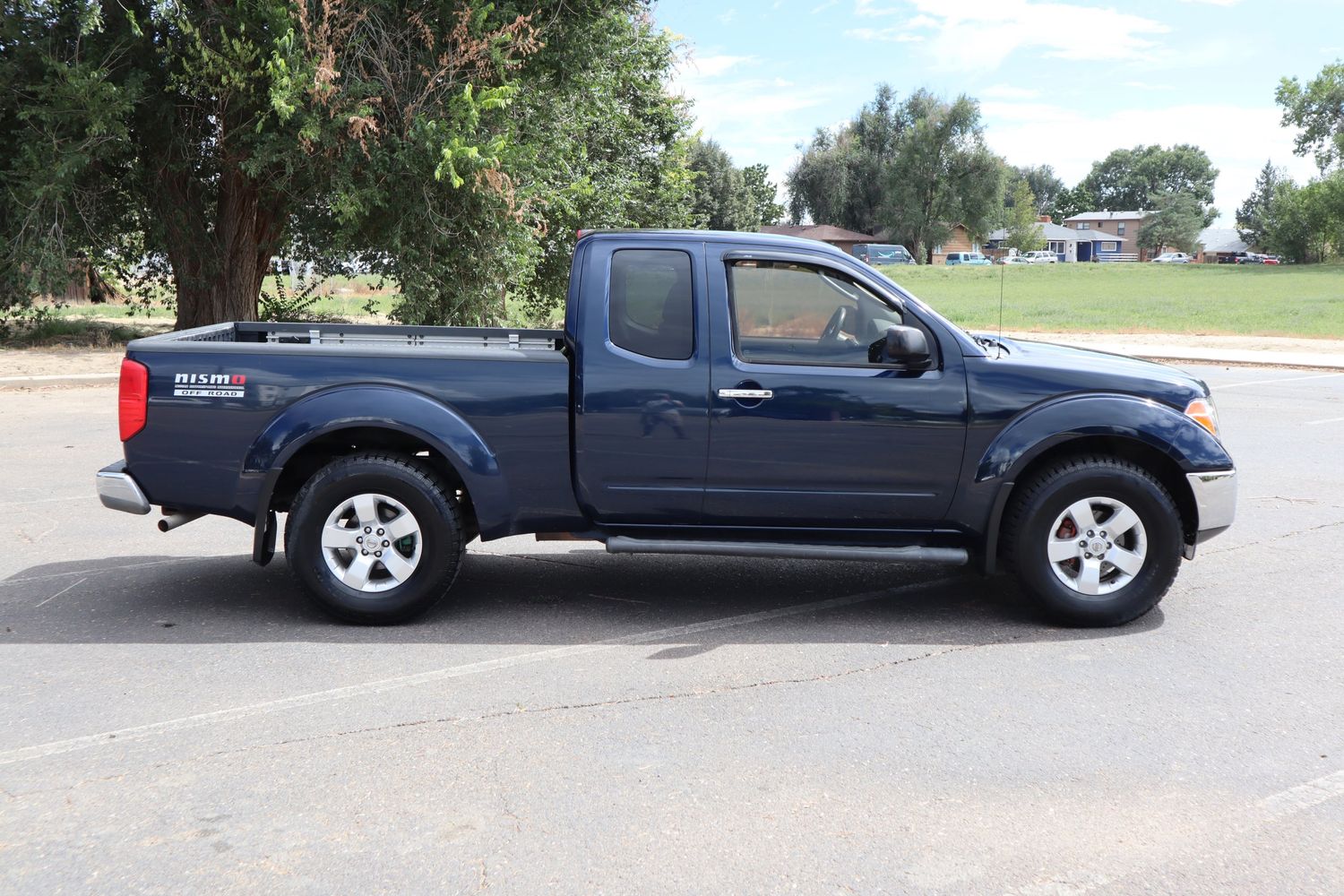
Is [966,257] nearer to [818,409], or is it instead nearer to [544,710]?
[818,409]

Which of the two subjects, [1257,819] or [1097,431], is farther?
[1097,431]

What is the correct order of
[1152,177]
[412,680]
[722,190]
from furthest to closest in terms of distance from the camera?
[1152,177]
[722,190]
[412,680]

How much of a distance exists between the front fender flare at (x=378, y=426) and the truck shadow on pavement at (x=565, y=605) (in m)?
0.71

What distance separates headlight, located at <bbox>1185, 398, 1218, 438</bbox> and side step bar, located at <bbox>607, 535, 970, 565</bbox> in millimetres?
1298

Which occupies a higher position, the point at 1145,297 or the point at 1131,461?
the point at 1145,297

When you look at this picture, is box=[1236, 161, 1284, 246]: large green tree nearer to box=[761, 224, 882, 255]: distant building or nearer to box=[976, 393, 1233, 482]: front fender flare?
box=[761, 224, 882, 255]: distant building

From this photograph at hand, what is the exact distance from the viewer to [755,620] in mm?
5852

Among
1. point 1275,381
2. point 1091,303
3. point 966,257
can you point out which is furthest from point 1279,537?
point 966,257

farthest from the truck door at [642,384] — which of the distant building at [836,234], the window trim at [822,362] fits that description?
the distant building at [836,234]

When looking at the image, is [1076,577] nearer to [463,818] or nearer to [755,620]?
[755,620]

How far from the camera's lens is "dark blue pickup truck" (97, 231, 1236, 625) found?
5590mm

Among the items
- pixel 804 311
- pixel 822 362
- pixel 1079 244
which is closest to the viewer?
pixel 822 362

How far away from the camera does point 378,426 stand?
18.3 feet

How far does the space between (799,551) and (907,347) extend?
107 centimetres
